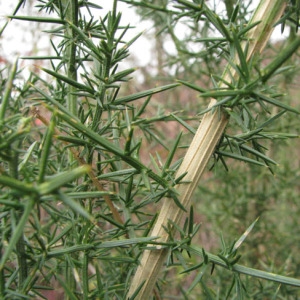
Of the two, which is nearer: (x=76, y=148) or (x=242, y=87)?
(x=242, y=87)

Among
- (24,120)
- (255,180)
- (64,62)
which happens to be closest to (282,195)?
(255,180)

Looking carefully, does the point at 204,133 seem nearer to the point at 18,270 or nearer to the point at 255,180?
the point at 18,270

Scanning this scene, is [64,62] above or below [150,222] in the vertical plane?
above

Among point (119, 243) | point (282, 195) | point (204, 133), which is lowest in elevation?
point (282, 195)

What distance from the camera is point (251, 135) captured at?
54 cm

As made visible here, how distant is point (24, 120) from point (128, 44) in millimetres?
203

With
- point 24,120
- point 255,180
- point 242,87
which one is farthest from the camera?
point 255,180

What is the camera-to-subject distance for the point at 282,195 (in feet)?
4.53

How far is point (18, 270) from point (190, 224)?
0.22 m

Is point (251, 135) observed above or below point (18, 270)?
above

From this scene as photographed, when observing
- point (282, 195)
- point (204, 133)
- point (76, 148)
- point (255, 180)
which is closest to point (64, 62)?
point (76, 148)

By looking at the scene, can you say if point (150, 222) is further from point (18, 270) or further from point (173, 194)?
point (18, 270)

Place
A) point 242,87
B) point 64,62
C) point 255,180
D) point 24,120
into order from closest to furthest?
point 24,120 → point 242,87 → point 64,62 → point 255,180

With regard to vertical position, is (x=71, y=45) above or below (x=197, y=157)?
above
